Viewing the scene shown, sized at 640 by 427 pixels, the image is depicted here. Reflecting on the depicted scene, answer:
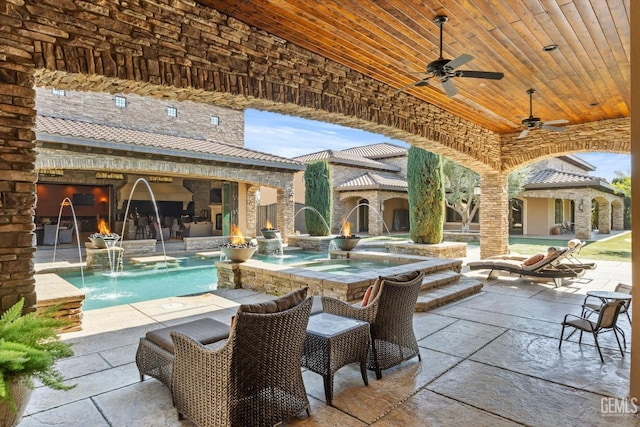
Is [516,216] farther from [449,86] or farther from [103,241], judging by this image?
[103,241]

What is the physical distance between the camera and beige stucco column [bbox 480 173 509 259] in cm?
1132

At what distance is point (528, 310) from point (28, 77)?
670 centimetres

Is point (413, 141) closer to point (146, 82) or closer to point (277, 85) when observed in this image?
point (277, 85)

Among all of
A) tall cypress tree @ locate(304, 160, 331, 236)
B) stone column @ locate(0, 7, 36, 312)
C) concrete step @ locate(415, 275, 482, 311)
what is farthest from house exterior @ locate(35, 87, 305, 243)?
concrete step @ locate(415, 275, 482, 311)

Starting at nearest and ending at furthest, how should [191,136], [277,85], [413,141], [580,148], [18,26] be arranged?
[18,26] → [277,85] → [413,141] → [580,148] → [191,136]

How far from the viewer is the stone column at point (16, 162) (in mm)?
3166

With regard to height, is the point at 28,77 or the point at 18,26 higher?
the point at 18,26

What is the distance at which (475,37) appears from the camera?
5.02 m

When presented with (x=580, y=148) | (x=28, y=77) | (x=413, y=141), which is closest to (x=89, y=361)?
(x=28, y=77)

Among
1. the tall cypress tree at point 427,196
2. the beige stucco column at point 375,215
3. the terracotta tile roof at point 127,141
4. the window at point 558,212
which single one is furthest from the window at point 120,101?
the window at point 558,212

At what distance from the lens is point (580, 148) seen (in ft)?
32.3

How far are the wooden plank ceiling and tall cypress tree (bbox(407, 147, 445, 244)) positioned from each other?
5.06 meters

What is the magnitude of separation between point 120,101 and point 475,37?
13767 millimetres

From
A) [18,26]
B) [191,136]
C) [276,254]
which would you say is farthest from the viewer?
[191,136]
